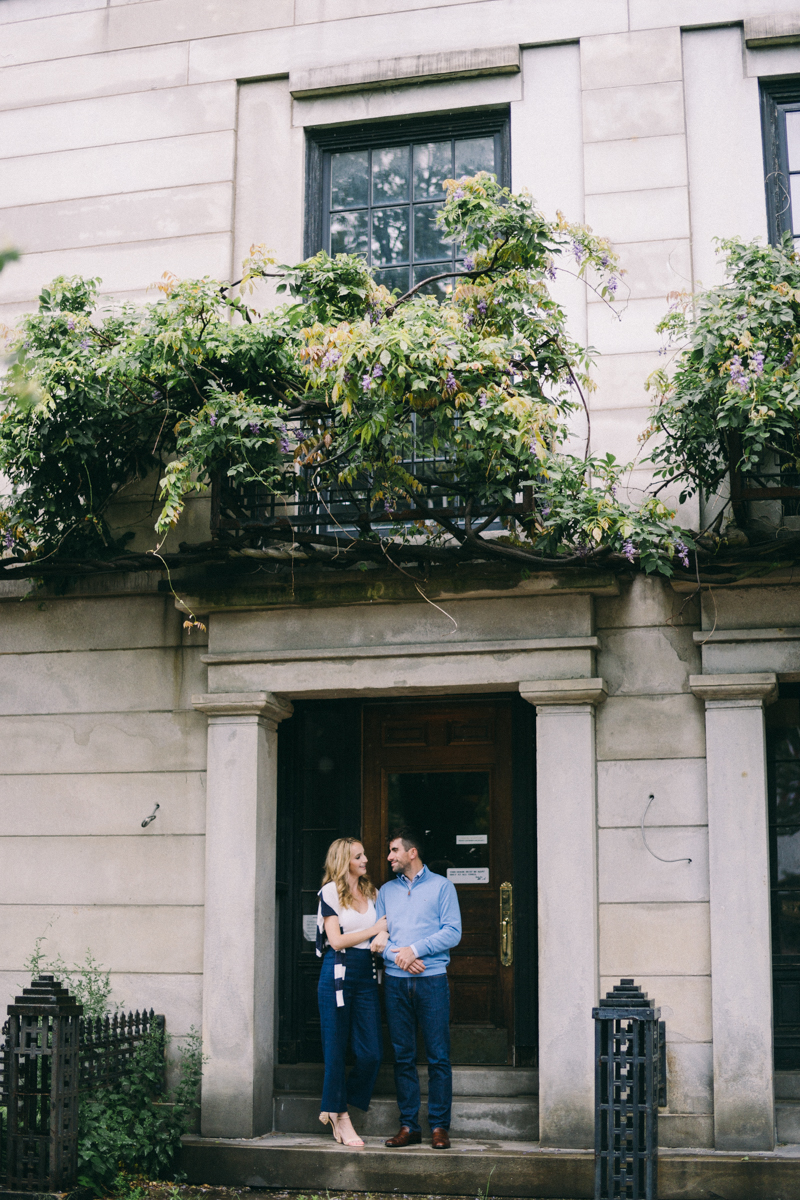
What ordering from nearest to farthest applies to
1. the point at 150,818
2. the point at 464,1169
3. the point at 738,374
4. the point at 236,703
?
1. the point at 738,374
2. the point at 464,1169
3. the point at 236,703
4. the point at 150,818

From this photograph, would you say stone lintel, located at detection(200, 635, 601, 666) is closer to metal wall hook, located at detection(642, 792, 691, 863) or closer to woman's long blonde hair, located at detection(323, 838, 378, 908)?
metal wall hook, located at detection(642, 792, 691, 863)

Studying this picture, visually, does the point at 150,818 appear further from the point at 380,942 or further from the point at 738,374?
the point at 738,374

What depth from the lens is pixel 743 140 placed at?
898 cm

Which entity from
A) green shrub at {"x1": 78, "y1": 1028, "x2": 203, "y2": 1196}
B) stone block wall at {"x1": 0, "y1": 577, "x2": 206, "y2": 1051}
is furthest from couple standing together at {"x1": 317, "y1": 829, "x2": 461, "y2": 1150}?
stone block wall at {"x1": 0, "y1": 577, "x2": 206, "y2": 1051}

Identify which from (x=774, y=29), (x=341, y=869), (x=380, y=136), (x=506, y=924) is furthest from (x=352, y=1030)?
(x=774, y=29)

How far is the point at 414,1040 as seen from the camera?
818 cm

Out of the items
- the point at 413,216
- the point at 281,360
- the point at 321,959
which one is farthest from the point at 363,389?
the point at 321,959

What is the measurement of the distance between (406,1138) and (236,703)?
305 cm

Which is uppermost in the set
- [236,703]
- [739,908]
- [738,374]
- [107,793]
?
[738,374]

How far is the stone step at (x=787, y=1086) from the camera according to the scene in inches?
319

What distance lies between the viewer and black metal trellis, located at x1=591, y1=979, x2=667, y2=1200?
21.9 feet

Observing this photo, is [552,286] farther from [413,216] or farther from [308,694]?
[308,694]

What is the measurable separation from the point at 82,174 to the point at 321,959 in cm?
639

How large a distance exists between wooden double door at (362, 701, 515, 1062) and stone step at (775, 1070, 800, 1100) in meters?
1.86
